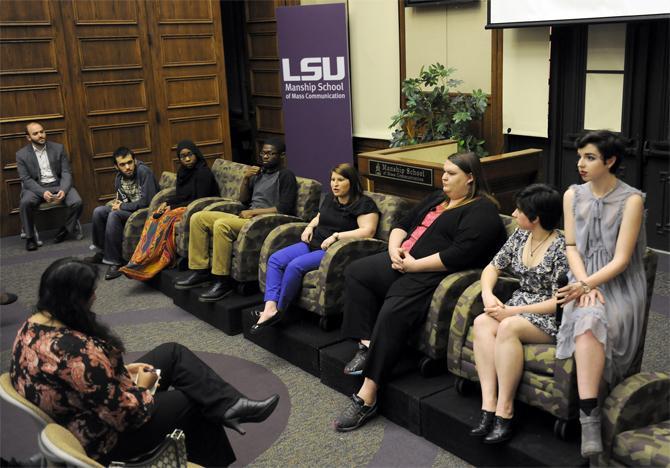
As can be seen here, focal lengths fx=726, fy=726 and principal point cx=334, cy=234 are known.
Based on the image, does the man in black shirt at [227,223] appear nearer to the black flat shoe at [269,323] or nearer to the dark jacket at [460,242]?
the black flat shoe at [269,323]

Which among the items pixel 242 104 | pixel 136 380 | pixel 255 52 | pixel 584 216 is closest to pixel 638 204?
pixel 584 216

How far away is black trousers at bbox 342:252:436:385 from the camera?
3.33 meters

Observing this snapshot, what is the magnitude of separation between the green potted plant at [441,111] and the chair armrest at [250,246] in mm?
2193

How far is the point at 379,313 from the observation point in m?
3.42

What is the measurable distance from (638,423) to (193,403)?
5.47ft

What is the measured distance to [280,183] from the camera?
16.3 ft

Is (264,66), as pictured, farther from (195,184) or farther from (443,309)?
(443,309)

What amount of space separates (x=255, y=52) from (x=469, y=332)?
22.3 feet

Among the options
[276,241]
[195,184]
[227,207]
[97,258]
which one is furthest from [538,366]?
[97,258]

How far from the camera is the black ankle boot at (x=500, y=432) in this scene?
2.81 meters

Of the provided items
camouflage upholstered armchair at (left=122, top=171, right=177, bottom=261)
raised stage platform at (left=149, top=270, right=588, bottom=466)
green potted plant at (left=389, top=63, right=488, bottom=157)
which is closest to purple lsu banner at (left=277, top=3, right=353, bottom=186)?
green potted plant at (left=389, top=63, right=488, bottom=157)

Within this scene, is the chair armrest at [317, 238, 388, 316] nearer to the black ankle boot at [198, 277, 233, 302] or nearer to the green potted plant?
the black ankle boot at [198, 277, 233, 302]

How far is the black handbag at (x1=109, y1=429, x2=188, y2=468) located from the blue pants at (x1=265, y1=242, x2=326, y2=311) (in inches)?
66.2

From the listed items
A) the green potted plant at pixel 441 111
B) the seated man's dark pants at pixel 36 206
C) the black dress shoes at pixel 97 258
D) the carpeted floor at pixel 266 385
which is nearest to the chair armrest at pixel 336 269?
the carpeted floor at pixel 266 385
